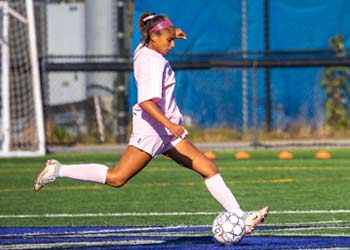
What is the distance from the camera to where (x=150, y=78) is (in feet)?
28.3

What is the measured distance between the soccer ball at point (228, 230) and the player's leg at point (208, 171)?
20 centimetres

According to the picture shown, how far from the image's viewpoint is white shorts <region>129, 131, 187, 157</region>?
880 centimetres

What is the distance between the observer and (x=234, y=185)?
1385 centimetres

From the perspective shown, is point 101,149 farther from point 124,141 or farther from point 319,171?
point 319,171

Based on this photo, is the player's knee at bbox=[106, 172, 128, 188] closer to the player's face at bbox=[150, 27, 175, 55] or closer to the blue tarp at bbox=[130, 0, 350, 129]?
the player's face at bbox=[150, 27, 175, 55]

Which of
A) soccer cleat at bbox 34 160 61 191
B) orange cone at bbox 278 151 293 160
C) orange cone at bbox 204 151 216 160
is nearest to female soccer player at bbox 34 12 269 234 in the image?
soccer cleat at bbox 34 160 61 191

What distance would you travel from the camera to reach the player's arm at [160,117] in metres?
8.42

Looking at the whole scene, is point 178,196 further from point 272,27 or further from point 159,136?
point 272,27

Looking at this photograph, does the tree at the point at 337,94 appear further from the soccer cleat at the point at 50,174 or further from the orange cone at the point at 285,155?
the soccer cleat at the point at 50,174

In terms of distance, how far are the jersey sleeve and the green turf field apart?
192 cm

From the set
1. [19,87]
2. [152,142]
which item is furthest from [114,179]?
[19,87]

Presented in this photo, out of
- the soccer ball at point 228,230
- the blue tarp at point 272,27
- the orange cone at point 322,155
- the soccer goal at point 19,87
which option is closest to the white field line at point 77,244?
the soccer ball at point 228,230

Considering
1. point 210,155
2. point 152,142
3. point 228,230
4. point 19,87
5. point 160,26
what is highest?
point 160,26

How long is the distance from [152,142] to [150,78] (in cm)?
50
